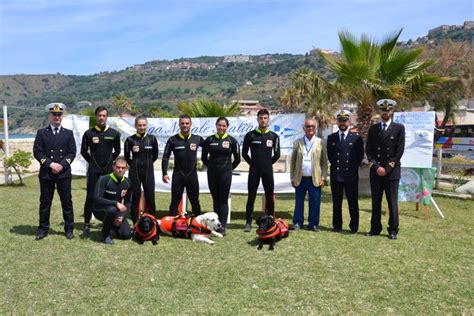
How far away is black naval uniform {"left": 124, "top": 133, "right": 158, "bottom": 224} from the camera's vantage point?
6.66 metres

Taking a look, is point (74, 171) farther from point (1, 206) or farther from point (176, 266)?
point (176, 266)

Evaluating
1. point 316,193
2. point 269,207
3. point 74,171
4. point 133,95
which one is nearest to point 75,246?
point 269,207

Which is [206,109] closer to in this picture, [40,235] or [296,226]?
[296,226]

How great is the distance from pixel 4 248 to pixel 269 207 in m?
3.89

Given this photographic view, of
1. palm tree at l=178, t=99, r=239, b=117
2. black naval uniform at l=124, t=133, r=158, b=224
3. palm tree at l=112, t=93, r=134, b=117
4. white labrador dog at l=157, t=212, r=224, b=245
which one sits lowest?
white labrador dog at l=157, t=212, r=224, b=245

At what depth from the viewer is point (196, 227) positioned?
A: 621cm

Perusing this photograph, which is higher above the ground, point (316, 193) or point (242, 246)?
point (316, 193)

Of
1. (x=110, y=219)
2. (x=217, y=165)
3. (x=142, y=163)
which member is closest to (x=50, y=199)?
(x=110, y=219)

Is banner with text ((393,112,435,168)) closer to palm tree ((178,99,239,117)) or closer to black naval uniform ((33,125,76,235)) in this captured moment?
black naval uniform ((33,125,76,235))

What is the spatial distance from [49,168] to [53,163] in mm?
102

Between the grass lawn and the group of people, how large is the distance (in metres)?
0.40

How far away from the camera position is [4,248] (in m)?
5.67

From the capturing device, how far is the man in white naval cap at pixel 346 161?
659cm

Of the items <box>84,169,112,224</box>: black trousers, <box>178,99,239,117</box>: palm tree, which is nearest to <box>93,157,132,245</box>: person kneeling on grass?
<box>84,169,112,224</box>: black trousers
